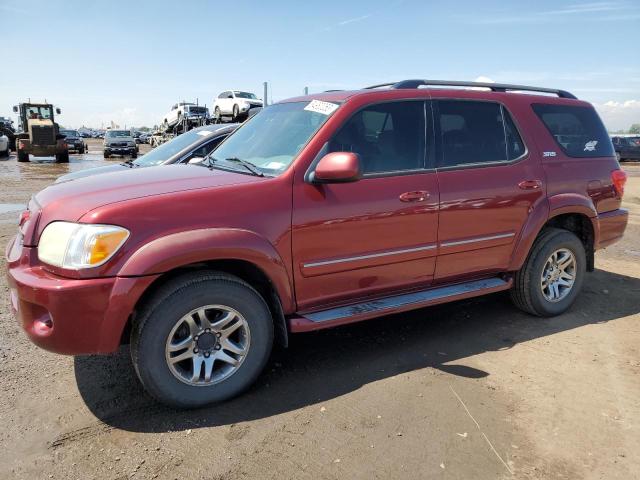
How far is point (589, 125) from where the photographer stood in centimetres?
478

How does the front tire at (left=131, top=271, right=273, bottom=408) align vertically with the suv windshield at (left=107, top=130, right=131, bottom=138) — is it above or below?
below

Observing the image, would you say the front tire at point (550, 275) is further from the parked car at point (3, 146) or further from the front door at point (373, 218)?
the parked car at point (3, 146)

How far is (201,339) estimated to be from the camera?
9.81 feet

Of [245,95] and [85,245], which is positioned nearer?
[85,245]

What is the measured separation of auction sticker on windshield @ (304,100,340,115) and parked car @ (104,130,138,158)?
27672mm

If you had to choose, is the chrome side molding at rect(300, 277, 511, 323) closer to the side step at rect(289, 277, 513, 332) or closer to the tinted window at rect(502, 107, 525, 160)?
the side step at rect(289, 277, 513, 332)

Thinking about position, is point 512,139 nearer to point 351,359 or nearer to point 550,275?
point 550,275

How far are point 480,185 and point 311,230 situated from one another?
152 centimetres

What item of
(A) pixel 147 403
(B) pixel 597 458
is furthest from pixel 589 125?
(A) pixel 147 403

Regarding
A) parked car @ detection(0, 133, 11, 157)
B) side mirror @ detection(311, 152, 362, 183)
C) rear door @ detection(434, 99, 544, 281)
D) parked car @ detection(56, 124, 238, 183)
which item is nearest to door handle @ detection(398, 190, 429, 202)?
rear door @ detection(434, 99, 544, 281)

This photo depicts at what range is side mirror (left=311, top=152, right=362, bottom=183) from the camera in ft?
10.2

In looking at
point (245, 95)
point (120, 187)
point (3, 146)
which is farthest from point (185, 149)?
point (3, 146)

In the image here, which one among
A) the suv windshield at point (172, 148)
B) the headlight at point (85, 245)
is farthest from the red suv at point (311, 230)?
the suv windshield at point (172, 148)

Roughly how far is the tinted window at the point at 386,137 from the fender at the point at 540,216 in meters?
1.19
